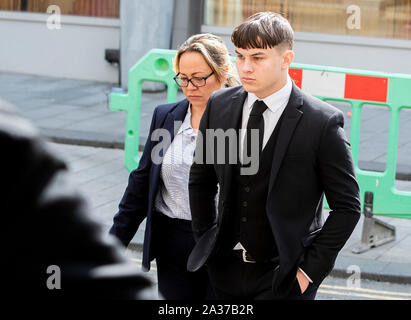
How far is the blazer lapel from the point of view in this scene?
2906 mm

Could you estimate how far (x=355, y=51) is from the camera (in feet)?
43.7

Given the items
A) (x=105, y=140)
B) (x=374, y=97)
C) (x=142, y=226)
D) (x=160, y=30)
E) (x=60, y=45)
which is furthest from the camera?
(x=60, y=45)

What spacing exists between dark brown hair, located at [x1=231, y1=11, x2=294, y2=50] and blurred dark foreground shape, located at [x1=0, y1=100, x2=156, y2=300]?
2041 mm

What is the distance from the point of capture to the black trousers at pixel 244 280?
303cm

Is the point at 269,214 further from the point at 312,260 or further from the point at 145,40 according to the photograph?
the point at 145,40

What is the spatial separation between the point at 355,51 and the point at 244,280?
10727mm

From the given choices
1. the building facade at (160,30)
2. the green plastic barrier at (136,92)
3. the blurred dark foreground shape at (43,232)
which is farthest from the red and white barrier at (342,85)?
the building facade at (160,30)

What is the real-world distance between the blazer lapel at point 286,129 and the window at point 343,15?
33.9ft

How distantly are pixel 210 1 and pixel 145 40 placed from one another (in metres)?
1.61

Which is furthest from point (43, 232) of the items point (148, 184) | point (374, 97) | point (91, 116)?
point (91, 116)

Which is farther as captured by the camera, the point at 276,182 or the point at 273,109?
the point at 273,109

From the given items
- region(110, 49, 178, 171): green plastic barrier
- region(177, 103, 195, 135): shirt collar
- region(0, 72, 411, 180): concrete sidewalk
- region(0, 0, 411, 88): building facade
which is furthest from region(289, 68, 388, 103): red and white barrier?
region(0, 0, 411, 88): building facade

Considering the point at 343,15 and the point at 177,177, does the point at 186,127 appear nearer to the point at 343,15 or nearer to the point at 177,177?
the point at 177,177

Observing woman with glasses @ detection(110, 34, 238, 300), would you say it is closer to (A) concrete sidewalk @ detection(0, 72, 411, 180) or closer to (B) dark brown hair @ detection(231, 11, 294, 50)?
(B) dark brown hair @ detection(231, 11, 294, 50)
